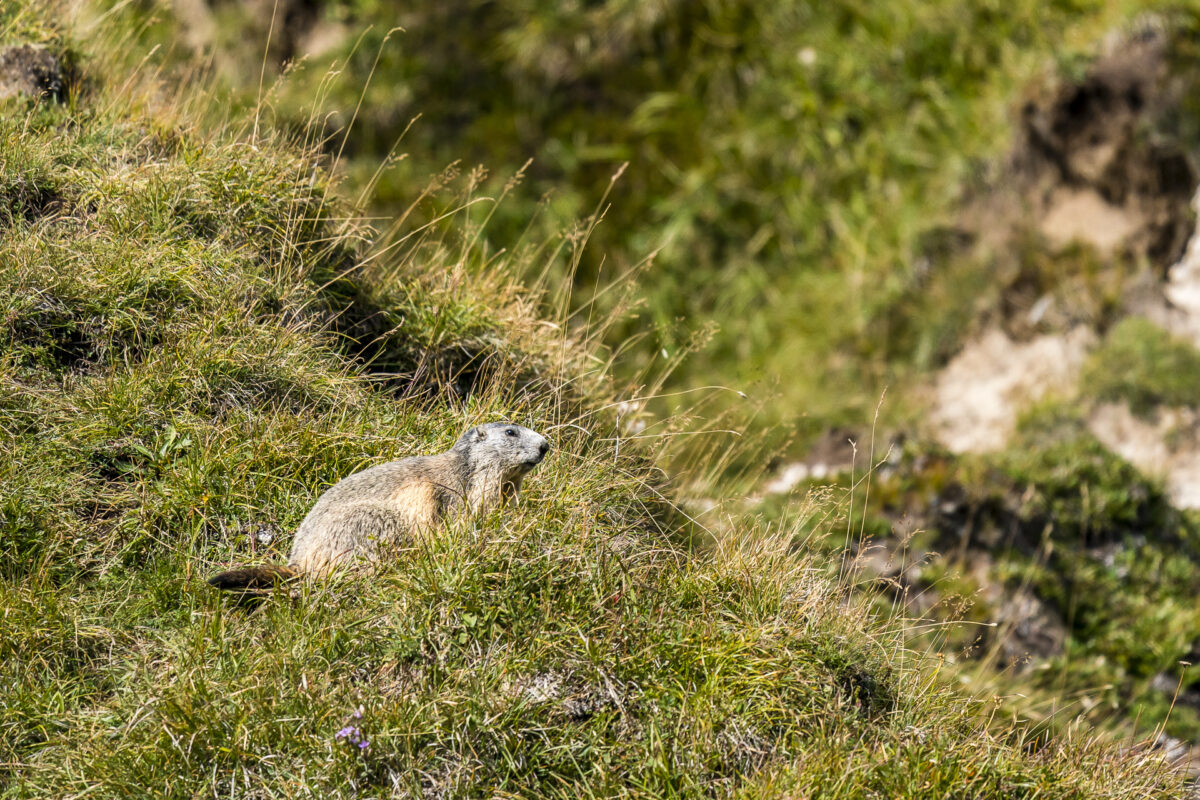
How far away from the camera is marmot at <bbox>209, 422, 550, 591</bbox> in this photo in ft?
13.5

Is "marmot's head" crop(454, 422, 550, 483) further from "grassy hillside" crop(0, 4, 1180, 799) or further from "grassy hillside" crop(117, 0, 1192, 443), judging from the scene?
"grassy hillside" crop(117, 0, 1192, 443)

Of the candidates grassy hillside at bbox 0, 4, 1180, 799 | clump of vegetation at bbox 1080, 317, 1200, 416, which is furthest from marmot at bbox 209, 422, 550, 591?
clump of vegetation at bbox 1080, 317, 1200, 416

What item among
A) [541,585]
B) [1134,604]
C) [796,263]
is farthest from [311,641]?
[796,263]

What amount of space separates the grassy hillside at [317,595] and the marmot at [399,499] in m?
0.13

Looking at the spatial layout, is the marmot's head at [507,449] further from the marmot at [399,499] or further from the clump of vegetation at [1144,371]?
the clump of vegetation at [1144,371]

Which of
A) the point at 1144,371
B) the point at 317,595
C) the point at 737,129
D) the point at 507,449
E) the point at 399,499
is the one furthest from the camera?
the point at 737,129

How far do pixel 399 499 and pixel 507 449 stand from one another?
55 centimetres

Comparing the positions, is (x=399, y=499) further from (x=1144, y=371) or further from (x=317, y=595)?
(x=1144, y=371)

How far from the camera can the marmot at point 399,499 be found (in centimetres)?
411

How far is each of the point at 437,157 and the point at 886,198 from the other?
5.58 meters

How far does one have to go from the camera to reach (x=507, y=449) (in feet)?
15.0

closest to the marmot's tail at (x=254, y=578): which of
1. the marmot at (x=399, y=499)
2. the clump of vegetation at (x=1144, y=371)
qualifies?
the marmot at (x=399, y=499)

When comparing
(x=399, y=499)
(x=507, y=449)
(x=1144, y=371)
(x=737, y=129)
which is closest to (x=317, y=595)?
(x=399, y=499)

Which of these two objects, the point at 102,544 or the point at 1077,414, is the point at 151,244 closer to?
the point at 102,544
